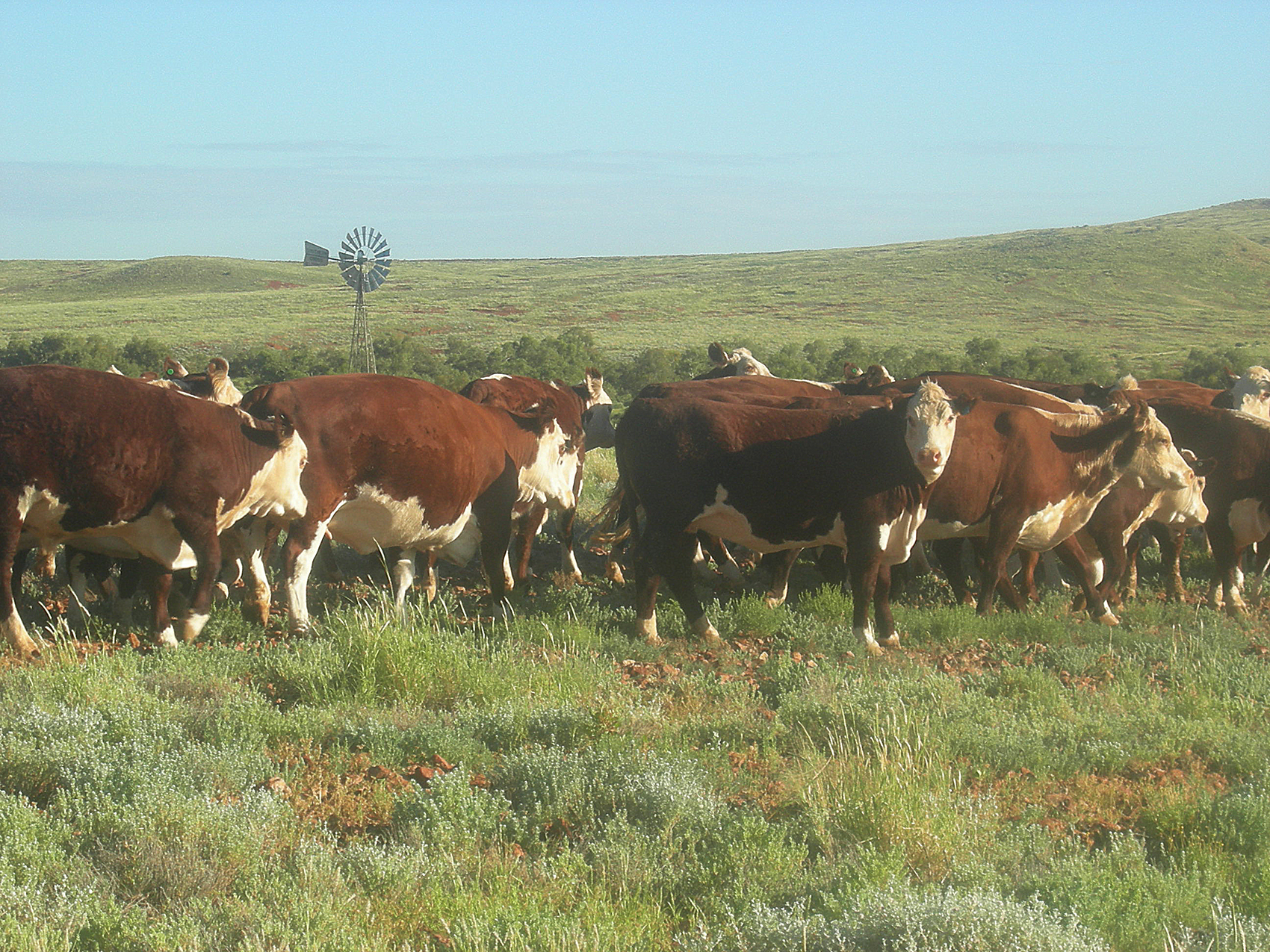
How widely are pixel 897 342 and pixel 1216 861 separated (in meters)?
60.6

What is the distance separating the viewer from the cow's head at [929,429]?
8664mm

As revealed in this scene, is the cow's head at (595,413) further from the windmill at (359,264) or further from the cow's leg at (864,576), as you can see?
the windmill at (359,264)

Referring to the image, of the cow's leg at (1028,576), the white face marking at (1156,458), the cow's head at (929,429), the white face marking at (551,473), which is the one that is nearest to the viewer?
the cow's head at (929,429)

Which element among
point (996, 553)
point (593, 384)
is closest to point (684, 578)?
point (996, 553)

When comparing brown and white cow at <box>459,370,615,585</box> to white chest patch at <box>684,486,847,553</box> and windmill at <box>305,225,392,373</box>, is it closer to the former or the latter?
white chest patch at <box>684,486,847,553</box>

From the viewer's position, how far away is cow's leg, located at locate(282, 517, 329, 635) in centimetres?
838

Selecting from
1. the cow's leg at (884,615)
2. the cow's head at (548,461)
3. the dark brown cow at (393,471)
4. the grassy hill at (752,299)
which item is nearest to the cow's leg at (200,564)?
the dark brown cow at (393,471)

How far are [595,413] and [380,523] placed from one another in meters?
7.56

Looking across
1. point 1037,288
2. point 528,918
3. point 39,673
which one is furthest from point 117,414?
point 1037,288

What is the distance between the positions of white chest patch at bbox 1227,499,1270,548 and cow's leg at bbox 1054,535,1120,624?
1620 mm

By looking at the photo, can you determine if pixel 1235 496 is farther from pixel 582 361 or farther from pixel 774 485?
pixel 582 361

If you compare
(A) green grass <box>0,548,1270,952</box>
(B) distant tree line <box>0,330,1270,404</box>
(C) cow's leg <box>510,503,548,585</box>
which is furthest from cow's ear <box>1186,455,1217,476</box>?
(B) distant tree line <box>0,330,1270,404</box>

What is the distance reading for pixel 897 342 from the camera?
210ft

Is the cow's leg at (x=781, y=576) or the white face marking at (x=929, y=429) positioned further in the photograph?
the cow's leg at (x=781, y=576)
